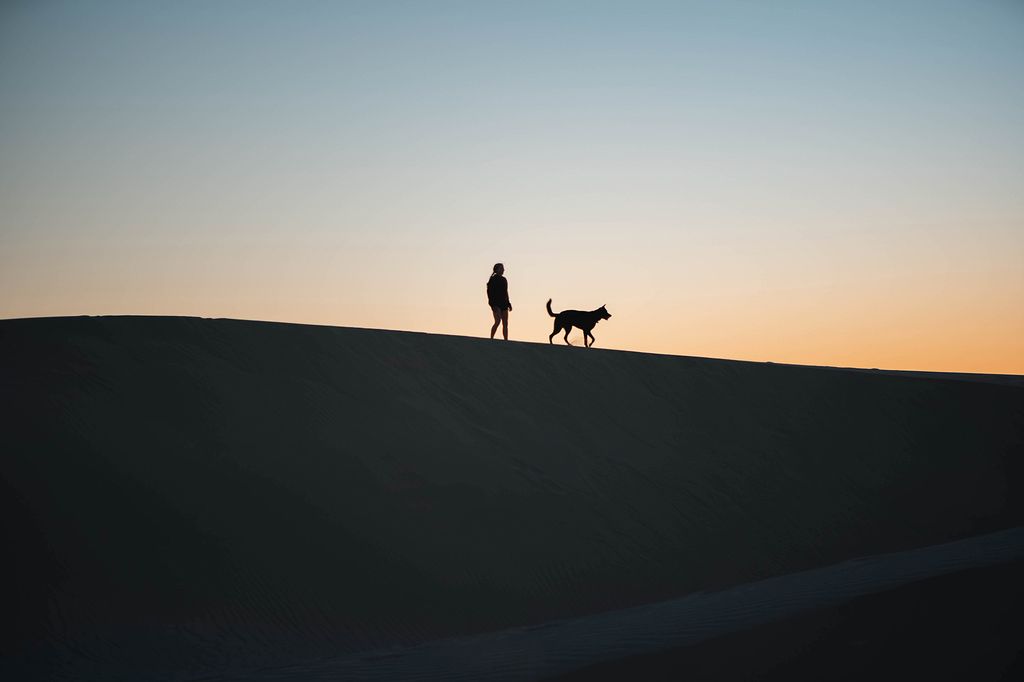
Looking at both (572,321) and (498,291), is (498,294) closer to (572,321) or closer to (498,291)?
(498,291)

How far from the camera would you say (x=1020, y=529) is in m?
15.8

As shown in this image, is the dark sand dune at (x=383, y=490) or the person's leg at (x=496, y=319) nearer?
the dark sand dune at (x=383, y=490)

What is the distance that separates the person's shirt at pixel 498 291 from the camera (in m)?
17.5

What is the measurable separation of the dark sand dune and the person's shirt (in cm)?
79

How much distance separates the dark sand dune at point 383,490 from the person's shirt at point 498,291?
0.79m

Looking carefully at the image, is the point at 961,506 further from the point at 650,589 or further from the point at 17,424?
the point at 17,424

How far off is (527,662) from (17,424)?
20.9 ft

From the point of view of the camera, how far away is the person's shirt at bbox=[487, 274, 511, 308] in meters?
17.5

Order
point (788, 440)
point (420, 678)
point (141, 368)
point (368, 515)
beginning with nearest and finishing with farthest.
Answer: point (420, 678), point (368, 515), point (141, 368), point (788, 440)

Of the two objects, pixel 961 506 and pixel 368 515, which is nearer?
pixel 368 515

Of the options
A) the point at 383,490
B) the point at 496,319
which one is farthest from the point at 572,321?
the point at 383,490

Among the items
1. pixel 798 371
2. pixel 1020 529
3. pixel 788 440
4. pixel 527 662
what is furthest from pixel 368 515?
pixel 798 371

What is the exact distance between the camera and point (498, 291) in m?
17.5

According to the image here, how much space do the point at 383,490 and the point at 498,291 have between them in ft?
19.9
